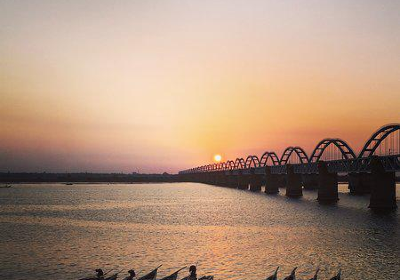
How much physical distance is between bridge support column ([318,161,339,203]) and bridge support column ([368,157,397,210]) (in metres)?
32.7

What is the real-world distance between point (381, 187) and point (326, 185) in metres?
38.1

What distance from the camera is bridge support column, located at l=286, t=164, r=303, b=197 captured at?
15938cm

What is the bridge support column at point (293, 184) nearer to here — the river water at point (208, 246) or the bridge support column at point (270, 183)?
the bridge support column at point (270, 183)

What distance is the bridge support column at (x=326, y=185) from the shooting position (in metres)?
125

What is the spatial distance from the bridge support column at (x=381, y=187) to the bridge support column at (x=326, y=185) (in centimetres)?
3266

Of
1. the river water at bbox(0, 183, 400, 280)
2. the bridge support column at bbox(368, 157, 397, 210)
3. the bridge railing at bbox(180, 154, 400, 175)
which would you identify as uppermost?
the bridge railing at bbox(180, 154, 400, 175)

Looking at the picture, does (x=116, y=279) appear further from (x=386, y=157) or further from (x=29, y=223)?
(x=386, y=157)

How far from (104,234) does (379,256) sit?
121 feet

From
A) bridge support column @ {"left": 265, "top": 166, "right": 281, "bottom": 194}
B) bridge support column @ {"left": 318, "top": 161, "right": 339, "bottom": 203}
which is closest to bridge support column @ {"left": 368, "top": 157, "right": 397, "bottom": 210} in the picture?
bridge support column @ {"left": 318, "top": 161, "right": 339, "bottom": 203}

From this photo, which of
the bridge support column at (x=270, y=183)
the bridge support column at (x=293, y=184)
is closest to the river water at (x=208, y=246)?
the bridge support column at (x=293, y=184)

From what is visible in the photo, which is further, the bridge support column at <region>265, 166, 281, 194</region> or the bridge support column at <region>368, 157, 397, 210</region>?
the bridge support column at <region>265, 166, 281, 194</region>

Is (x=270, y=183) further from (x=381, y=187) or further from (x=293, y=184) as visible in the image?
(x=381, y=187)

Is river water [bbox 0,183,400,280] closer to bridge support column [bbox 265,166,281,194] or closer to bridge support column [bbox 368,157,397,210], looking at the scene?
bridge support column [bbox 368,157,397,210]

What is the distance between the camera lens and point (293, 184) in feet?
532
